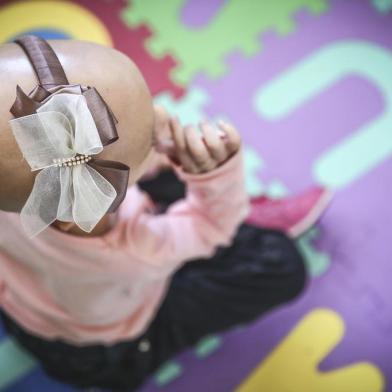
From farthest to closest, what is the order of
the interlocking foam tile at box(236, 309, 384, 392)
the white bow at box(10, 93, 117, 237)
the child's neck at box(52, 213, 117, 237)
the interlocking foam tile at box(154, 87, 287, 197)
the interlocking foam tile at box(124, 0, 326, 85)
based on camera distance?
the interlocking foam tile at box(124, 0, 326, 85)
the interlocking foam tile at box(154, 87, 287, 197)
the interlocking foam tile at box(236, 309, 384, 392)
the child's neck at box(52, 213, 117, 237)
the white bow at box(10, 93, 117, 237)

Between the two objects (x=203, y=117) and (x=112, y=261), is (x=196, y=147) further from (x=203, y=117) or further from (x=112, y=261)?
(x=203, y=117)

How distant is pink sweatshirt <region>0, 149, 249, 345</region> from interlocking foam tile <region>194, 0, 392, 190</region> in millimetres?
485

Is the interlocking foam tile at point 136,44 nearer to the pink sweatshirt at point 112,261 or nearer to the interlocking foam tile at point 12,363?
the pink sweatshirt at point 112,261

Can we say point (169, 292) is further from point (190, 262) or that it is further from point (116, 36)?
point (116, 36)

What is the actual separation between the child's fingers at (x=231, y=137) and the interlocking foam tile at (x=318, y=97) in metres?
0.56

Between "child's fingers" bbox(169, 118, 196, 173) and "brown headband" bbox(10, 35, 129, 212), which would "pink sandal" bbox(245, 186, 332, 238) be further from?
"brown headband" bbox(10, 35, 129, 212)

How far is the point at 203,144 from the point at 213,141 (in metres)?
0.01

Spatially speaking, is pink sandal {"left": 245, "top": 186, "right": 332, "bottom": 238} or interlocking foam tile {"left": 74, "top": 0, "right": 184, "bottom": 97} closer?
pink sandal {"left": 245, "top": 186, "right": 332, "bottom": 238}

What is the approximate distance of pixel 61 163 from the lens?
1.41 feet

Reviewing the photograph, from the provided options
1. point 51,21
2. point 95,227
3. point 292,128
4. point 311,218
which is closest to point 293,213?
point 311,218

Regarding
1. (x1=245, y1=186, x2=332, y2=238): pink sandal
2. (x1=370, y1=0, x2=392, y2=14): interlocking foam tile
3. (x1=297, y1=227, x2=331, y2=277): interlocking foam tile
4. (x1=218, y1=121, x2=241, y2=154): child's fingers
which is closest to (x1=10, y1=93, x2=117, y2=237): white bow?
(x1=218, y1=121, x2=241, y2=154): child's fingers

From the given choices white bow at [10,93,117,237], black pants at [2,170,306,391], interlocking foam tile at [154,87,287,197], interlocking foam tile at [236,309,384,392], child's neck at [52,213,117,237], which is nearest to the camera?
white bow at [10,93,117,237]

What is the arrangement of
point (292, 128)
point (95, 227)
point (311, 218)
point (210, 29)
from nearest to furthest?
point (95, 227)
point (311, 218)
point (292, 128)
point (210, 29)

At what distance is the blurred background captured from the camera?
40.5 inches
